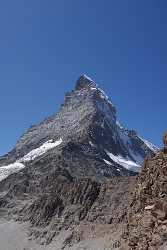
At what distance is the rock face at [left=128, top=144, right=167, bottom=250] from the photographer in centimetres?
2211

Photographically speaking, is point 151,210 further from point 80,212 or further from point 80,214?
point 80,212

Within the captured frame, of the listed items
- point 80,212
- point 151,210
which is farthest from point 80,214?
point 151,210

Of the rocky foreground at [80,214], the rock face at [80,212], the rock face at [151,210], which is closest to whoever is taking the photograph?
the rock face at [151,210]

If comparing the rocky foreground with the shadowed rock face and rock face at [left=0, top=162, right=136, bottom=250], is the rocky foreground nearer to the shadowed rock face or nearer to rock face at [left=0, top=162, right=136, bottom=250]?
rock face at [left=0, top=162, right=136, bottom=250]

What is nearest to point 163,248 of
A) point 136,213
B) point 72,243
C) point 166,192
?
point 166,192

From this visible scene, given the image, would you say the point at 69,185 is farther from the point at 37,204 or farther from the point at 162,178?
the point at 162,178

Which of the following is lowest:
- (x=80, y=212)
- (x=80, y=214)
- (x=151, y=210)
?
(x=151, y=210)

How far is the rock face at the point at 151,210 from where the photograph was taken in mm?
22109

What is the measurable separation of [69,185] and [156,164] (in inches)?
6238

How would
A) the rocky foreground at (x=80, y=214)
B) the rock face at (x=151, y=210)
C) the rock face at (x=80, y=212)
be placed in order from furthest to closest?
the rock face at (x=80, y=212)
the rocky foreground at (x=80, y=214)
the rock face at (x=151, y=210)

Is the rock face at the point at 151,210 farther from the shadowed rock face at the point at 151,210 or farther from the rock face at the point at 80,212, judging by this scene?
the rock face at the point at 80,212

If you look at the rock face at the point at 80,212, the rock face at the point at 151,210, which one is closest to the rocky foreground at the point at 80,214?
the rock face at the point at 80,212

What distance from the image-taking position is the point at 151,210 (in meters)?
23.0

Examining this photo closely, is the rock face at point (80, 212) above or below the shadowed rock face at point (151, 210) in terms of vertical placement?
above
